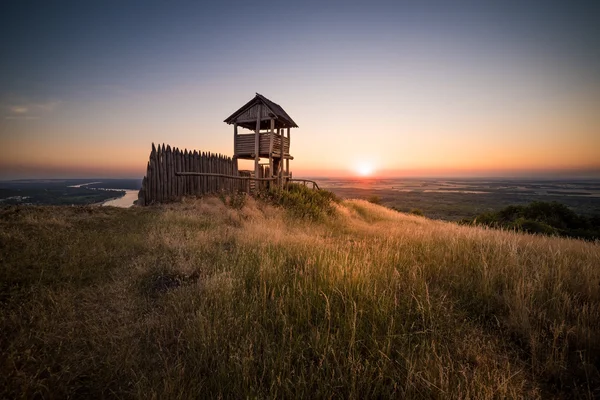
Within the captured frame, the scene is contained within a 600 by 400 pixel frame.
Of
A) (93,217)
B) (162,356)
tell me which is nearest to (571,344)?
(162,356)

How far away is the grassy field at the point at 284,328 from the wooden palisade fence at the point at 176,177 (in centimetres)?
A: 566

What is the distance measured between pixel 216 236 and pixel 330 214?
28.6 ft

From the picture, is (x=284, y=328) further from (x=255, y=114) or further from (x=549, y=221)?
(x=549, y=221)

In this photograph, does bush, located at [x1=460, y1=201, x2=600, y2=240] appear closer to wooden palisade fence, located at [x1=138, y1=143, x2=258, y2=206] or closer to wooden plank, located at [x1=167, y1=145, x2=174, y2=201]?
wooden palisade fence, located at [x1=138, y1=143, x2=258, y2=206]

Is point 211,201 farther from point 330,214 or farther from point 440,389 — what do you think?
point 440,389

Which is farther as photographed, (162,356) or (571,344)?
(571,344)

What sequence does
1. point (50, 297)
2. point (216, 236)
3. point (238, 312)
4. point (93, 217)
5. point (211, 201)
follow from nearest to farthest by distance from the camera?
point (238, 312)
point (50, 297)
point (216, 236)
point (93, 217)
point (211, 201)

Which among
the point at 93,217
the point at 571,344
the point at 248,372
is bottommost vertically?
the point at 571,344

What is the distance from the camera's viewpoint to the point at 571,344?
2.56m

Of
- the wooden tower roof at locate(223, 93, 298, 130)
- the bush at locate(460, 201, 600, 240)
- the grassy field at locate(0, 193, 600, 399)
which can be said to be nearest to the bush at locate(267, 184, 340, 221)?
the wooden tower roof at locate(223, 93, 298, 130)

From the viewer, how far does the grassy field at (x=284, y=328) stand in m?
1.95

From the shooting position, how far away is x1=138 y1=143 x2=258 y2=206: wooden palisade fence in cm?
1031

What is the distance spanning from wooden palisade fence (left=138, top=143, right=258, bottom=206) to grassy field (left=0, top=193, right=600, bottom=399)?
5656mm

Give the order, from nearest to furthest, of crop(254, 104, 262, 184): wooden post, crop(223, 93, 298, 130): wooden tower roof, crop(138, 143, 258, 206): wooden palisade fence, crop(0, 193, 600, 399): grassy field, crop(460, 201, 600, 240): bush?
crop(0, 193, 600, 399): grassy field, crop(138, 143, 258, 206): wooden palisade fence, crop(460, 201, 600, 240): bush, crop(254, 104, 262, 184): wooden post, crop(223, 93, 298, 130): wooden tower roof
